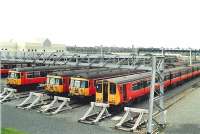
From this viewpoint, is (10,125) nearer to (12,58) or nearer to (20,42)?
(12,58)

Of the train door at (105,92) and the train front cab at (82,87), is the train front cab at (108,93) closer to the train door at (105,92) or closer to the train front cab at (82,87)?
the train door at (105,92)

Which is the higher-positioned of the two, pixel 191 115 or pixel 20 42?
pixel 20 42

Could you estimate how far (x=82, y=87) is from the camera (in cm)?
2998

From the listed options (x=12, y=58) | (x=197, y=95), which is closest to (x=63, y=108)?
(x=197, y=95)

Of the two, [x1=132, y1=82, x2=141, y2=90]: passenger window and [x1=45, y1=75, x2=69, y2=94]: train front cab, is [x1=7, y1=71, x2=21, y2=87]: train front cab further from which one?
[x1=132, y1=82, x2=141, y2=90]: passenger window

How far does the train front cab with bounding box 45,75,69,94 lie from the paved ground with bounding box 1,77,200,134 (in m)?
3.87

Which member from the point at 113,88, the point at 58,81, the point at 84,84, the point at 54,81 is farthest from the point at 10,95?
the point at 113,88

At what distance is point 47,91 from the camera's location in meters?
33.8

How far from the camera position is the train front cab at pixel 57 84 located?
1283 inches

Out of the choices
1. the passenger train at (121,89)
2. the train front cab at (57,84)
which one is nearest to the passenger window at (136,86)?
the passenger train at (121,89)

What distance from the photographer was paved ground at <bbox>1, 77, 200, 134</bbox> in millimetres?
22119

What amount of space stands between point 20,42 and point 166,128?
96723 mm

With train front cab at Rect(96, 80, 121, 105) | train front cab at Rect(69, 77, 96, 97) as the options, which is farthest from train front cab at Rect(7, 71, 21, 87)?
train front cab at Rect(96, 80, 121, 105)

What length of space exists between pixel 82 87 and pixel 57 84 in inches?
154
